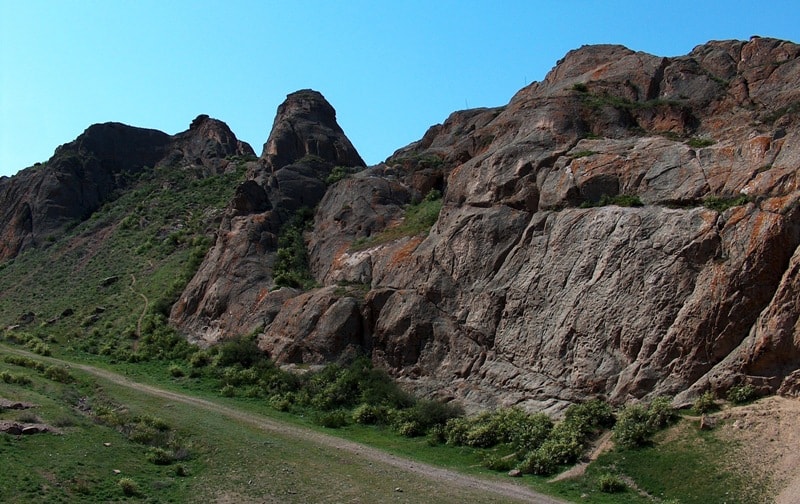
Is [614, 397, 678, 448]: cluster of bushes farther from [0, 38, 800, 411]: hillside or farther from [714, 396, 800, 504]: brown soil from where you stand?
[714, 396, 800, 504]: brown soil

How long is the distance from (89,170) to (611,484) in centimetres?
7595

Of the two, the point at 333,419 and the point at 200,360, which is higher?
the point at 200,360

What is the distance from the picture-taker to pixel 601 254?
97.1 feet

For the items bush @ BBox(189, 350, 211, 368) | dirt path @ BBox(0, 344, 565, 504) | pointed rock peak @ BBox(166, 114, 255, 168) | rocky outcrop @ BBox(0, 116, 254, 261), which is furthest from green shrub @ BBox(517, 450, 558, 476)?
pointed rock peak @ BBox(166, 114, 255, 168)

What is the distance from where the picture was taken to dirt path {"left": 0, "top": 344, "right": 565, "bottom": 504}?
22.3 meters

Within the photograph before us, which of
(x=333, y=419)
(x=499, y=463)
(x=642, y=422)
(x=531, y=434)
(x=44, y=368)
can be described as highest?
(x=642, y=422)

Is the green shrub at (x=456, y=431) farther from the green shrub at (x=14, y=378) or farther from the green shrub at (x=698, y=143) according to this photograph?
the green shrub at (x=14, y=378)

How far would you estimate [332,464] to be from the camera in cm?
2467

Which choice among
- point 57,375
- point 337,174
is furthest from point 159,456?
point 337,174

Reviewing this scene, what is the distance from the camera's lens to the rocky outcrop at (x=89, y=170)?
7700cm

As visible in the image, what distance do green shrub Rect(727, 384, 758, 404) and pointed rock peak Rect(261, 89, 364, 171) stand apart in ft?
137

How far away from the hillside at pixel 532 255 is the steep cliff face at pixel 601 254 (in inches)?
3.5

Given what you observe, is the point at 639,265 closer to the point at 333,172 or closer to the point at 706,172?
the point at 706,172

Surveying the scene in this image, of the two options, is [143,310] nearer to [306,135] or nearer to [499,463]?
[306,135]
